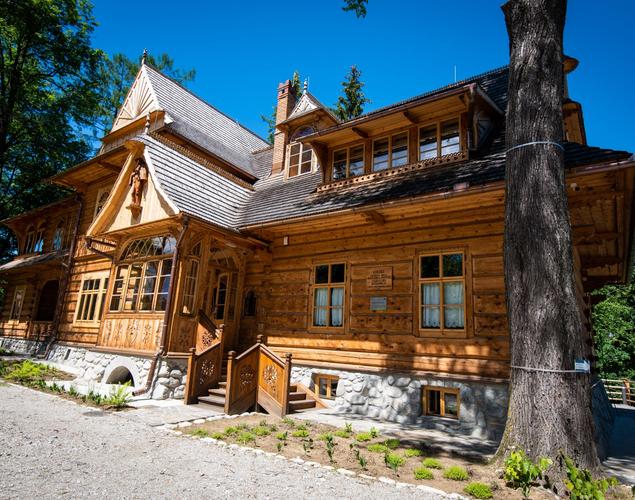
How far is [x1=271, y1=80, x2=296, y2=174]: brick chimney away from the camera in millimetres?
14844

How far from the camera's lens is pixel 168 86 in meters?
17.5

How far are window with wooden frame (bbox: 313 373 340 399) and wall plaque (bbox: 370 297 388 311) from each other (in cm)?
195

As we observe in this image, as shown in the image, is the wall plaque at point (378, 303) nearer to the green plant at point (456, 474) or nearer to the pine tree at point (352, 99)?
the green plant at point (456, 474)

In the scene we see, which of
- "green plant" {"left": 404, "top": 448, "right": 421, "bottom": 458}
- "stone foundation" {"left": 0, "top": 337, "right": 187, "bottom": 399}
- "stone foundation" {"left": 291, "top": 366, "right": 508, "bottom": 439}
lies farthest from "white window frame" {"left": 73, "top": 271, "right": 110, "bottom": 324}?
"green plant" {"left": 404, "top": 448, "right": 421, "bottom": 458}

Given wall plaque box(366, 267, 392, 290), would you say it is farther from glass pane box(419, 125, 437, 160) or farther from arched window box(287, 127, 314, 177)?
arched window box(287, 127, 314, 177)

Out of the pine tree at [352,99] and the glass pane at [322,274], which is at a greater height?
the pine tree at [352,99]

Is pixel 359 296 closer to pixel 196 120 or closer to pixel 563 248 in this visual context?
pixel 563 248

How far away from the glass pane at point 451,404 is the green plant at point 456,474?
325 cm

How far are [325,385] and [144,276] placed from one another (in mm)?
5669

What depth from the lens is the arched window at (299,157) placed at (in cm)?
1350

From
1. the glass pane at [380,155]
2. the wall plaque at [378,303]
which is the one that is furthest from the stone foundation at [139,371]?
the glass pane at [380,155]

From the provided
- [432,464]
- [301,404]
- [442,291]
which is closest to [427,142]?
[442,291]

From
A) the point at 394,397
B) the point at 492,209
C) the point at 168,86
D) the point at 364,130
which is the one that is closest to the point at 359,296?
the point at 394,397

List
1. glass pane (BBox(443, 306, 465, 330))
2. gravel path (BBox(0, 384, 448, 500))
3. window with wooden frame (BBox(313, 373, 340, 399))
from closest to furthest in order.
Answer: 1. gravel path (BBox(0, 384, 448, 500))
2. glass pane (BBox(443, 306, 465, 330))
3. window with wooden frame (BBox(313, 373, 340, 399))
